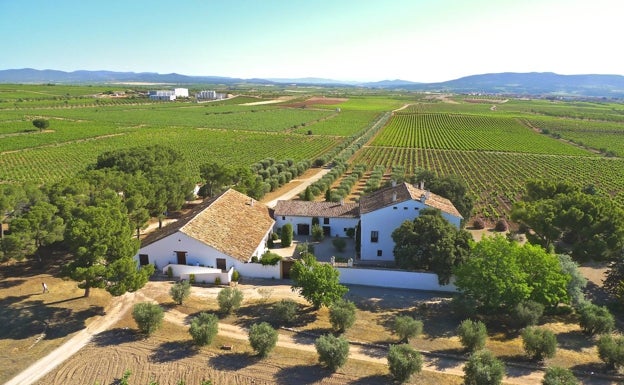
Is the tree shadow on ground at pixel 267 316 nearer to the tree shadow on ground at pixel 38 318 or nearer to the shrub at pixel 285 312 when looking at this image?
the shrub at pixel 285 312

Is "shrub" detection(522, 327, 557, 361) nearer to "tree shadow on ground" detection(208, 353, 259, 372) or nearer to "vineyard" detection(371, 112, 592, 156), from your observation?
"tree shadow on ground" detection(208, 353, 259, 372)

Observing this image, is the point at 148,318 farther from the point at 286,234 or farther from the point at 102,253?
the point at 286,234

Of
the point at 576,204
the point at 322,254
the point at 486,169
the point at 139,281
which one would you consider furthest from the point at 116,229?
the point at 486,169

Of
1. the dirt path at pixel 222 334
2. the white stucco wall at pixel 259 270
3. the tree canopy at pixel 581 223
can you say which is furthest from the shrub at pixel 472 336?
the tree canopy at pixel 581 223

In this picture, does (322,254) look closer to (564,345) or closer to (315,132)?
(564,345)

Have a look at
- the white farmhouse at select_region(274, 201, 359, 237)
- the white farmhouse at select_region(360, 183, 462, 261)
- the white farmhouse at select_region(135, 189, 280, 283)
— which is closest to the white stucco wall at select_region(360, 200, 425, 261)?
the white farmhouse at select_region(360, 183, 462, 261)

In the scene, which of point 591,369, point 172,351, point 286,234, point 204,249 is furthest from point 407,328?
point 286,234
